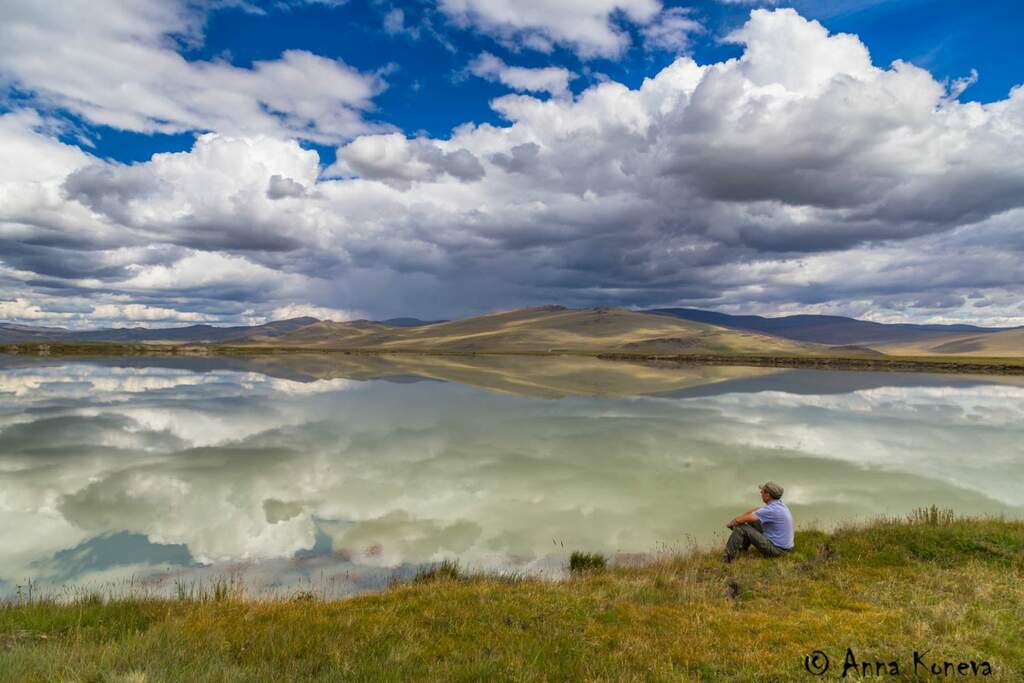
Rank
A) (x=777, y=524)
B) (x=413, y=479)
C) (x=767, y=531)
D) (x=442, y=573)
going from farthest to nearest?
(x=413, y=479) < (x=767, y=531) < (x=777, y=524) < (x=442, y=573)

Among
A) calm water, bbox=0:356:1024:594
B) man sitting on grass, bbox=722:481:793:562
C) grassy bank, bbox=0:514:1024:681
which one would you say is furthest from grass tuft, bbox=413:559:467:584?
man sitting on grass, bbox=722:481:793:562

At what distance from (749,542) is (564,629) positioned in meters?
7.01

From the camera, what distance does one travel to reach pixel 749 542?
1395 cm

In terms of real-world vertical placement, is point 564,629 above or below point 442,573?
above

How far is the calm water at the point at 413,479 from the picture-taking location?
1509 cm

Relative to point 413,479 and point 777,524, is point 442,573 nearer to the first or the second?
point 777,524

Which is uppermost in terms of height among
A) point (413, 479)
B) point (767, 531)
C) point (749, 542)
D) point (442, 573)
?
point (767, 531)

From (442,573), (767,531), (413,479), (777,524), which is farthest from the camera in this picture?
(413,479)

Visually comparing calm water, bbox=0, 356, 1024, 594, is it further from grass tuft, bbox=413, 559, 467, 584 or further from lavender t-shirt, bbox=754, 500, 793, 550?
lavender t-shirt, bbox=754, 500, 793, 550

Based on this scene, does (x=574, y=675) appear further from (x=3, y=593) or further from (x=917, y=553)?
(x=3, y=593)

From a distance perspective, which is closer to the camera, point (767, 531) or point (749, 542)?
point (749, 542)

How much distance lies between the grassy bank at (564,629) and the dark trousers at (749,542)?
0.85 metres

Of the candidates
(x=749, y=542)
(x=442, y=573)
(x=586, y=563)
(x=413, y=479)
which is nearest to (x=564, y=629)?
(x=442, y=573)

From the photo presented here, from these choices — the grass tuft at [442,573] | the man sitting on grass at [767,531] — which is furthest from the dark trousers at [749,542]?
the grass tuft at [442,573]
